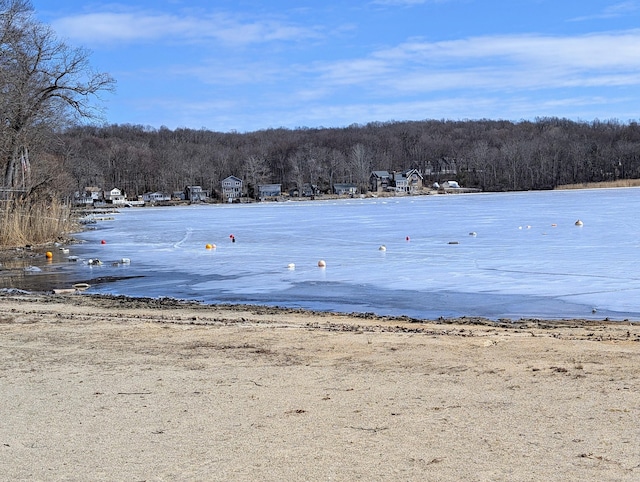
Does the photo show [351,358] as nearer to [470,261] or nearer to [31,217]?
[470,261]

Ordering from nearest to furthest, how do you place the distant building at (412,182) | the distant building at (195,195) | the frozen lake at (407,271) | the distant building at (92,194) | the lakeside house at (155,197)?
1. the frozen lake at (407,271)
2. the distant building at (92,194)
3. the distant building at (195,195)
4. the lakeside house at (155,197)
5. the distant building at (412,182)

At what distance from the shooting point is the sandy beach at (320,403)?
4.21 metres

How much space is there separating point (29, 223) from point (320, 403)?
24.0 meters

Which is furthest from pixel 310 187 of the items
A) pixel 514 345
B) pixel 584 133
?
pixel 514 345

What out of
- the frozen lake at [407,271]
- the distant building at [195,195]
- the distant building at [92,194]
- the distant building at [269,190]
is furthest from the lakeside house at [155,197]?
the frozen lake at [407,271]

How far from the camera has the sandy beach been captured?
421 centimetres

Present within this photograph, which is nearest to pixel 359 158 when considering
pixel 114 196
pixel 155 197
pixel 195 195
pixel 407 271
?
pixel 195 195

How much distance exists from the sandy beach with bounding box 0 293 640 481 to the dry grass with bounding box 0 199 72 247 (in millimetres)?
17364

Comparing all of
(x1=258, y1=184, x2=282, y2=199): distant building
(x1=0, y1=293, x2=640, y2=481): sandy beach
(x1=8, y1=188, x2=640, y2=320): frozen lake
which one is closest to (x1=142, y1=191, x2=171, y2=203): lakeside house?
(x1=258, y1=184, x2=282, y2=199): distant building

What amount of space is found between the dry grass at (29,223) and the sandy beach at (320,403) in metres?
17.4

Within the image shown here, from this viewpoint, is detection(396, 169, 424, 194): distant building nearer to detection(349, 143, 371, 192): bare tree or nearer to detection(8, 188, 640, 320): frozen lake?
detection(349, 143, 371, 192): bare tree

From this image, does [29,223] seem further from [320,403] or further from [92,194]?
[92,194]

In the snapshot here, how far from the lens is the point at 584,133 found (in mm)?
179875

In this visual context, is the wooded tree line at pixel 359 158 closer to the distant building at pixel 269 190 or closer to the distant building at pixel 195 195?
the distant building at pixel 269 190
